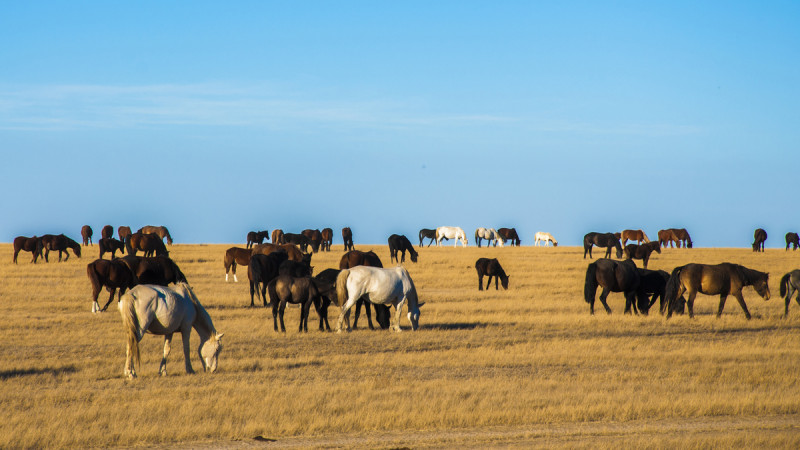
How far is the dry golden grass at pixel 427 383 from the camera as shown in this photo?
10188 mm

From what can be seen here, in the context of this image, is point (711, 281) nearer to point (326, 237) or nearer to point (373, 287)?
point (373, 287)

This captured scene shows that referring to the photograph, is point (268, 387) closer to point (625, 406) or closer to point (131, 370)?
point (131, 370)

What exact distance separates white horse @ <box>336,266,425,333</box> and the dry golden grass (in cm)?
77

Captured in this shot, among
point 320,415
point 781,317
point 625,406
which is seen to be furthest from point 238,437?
point 781,317

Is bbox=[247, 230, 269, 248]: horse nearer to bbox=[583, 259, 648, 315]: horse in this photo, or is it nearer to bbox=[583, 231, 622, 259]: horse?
bbox=[583, 231, 622, 259]: horse

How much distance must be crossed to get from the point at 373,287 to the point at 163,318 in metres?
7.34

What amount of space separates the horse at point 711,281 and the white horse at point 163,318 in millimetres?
13556

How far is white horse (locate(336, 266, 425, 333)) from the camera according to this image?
20.0 m

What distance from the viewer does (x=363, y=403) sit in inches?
461

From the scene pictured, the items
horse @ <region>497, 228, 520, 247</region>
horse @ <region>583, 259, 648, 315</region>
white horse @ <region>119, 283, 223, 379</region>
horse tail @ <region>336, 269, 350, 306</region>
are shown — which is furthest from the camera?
horse @ <region>497, 228, 520, 247</region>

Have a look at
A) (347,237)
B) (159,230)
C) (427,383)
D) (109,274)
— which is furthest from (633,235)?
(427,383)

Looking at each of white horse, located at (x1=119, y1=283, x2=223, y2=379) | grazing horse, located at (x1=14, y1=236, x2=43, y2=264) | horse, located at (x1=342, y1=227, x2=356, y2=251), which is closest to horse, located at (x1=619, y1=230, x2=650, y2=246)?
horse, located at (x1=342, y1=227, x2=356, y2=251)

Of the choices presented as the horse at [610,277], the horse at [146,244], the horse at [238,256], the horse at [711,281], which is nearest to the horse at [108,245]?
the horse at [146,244]

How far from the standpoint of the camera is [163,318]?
13414 mm
